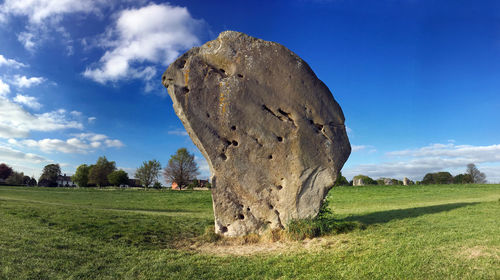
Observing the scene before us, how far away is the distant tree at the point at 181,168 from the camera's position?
186 ft

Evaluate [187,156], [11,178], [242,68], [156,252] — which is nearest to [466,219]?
[242,68]

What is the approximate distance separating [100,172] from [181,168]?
28.2m

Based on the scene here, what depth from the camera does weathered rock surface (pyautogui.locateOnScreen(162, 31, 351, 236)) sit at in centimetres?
1059

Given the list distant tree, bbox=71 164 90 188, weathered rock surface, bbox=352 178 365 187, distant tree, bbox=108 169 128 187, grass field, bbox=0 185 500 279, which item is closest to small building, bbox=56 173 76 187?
distant tree, bbox=71 164 90 188

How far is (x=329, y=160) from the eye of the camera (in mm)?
10617

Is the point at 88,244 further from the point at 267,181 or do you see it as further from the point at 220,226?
the point at 267,181

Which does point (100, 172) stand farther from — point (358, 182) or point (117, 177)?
point (358, 182)

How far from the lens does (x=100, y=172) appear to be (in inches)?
2859

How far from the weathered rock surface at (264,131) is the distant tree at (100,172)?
70815mm

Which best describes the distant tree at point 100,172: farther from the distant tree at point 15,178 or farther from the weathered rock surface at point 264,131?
the weathered rock surface at point 264,131

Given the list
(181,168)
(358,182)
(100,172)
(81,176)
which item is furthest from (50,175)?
(358,182)

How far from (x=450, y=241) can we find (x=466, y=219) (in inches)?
179

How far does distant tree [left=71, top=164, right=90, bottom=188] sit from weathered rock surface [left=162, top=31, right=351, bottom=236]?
75198 millimetres

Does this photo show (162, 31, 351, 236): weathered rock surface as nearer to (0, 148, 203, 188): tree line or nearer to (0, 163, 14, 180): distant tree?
(0, 148, 203, 188): tree line
